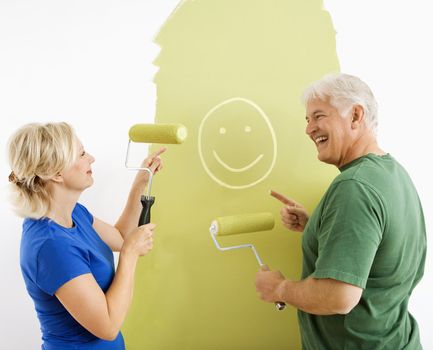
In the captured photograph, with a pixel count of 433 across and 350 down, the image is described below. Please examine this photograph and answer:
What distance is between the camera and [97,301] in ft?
3.23

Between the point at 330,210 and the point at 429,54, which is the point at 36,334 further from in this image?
the point at 429,54

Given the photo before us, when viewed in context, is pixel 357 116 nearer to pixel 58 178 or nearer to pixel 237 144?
pixel 237 144

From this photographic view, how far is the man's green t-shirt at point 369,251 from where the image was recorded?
3.12 feet

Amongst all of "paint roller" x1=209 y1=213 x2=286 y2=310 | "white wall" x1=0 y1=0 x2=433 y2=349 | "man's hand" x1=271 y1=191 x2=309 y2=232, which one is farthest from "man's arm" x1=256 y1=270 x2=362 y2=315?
"white wall" x1=0 y1=0 x2=433 y2=349

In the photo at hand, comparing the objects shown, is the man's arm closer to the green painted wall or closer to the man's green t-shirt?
the man's green t-shirt

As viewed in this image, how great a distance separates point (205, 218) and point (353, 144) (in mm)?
524

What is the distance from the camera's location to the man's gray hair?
3.66ft

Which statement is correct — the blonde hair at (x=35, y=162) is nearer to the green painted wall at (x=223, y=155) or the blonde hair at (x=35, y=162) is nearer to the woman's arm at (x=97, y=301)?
the woman's arm at (x=97, y=301)

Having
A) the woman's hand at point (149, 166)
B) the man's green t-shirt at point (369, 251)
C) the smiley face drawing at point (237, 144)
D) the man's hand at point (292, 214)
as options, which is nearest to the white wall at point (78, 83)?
the woman's hand at point (149, 166)

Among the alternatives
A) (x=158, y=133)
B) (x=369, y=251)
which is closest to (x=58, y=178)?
(x=158, y=133)

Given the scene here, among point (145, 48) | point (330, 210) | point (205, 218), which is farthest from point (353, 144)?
point (145, 48)

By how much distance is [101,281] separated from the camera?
110 cm

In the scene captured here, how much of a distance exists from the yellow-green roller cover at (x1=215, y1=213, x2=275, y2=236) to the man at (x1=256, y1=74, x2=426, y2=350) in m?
0.14

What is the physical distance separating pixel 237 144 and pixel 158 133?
302 mm
